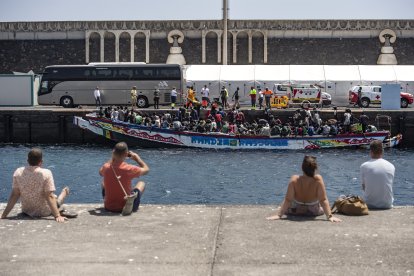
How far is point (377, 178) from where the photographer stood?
39.3 ft

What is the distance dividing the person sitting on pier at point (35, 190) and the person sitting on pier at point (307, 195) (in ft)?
9.09

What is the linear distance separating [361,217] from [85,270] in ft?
13.6

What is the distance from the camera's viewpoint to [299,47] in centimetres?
6347

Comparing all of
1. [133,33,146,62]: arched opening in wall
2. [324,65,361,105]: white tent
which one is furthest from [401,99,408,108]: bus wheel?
[133,33,146,62]: arched opening in wall

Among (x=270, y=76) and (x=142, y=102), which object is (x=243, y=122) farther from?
(x=142, y=102)

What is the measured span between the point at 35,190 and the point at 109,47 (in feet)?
175

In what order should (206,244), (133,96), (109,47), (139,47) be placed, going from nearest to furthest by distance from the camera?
1. (206,244)
2. (133,96)
3. (109,47)
4. (139,47)

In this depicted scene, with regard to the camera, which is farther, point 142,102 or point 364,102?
point 142,102

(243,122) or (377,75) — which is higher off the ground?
(377,75)

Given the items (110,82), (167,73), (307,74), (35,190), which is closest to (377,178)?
(35,190)

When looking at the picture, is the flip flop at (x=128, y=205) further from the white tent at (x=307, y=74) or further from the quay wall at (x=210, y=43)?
the quay wall at (x=210, y=43)

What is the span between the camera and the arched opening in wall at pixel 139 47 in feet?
210

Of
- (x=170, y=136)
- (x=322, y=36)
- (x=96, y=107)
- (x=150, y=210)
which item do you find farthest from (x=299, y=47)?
(x=150, y=210)

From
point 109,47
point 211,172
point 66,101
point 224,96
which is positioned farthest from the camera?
point 109,47
